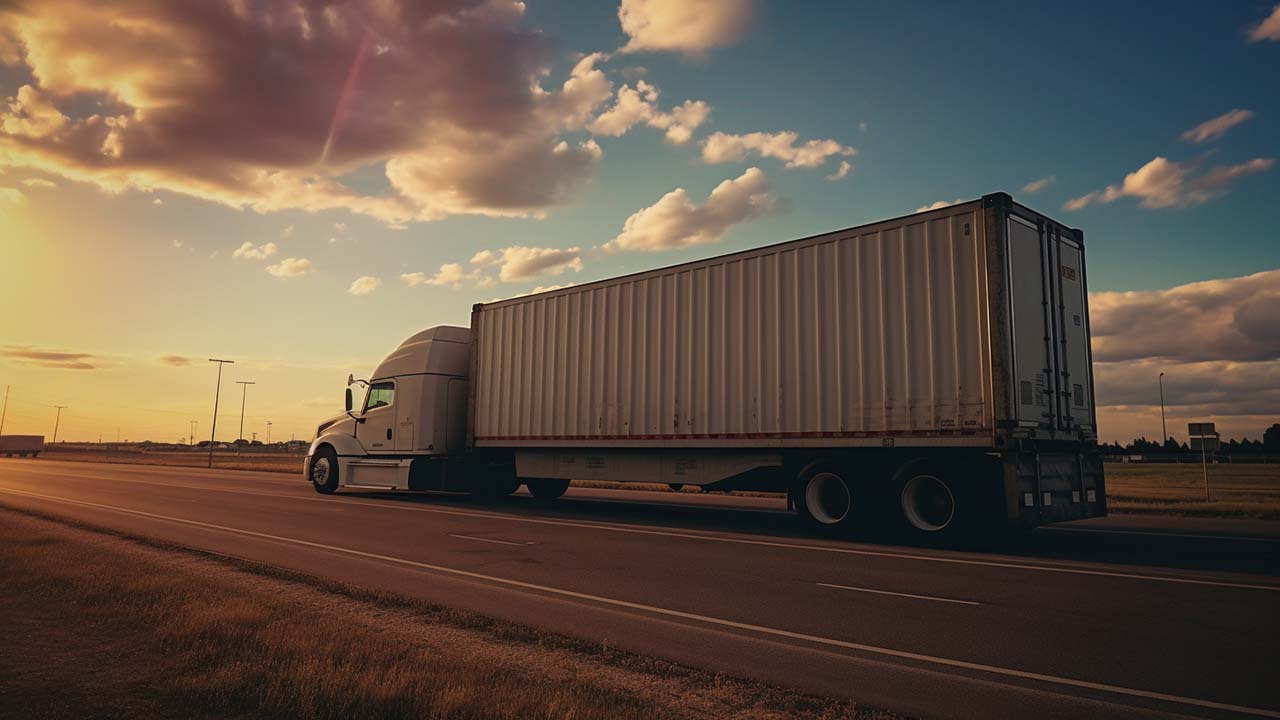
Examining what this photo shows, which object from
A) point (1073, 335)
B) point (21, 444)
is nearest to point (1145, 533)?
point (1073, 335)

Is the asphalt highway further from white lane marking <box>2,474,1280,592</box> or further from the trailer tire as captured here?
the trailer tire

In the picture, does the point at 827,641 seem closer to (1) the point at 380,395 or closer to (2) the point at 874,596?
(2) the point at 874,596

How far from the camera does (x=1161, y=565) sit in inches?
387

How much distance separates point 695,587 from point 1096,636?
3.82 metres

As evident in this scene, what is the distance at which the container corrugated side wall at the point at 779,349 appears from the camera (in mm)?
11672

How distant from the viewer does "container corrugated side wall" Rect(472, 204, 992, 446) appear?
1167 cm

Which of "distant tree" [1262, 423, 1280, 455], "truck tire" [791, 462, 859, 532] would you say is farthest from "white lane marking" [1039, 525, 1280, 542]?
"distant tree" [1262, 423, 1280, 455]

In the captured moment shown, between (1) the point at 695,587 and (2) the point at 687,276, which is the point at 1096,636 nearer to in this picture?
(1) the point at 695,587

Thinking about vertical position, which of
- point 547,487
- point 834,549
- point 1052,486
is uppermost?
point 1052,486

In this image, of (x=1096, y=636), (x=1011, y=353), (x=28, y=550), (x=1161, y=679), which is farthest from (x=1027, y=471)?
(x=28, y=550)

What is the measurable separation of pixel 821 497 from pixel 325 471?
15.5 meters

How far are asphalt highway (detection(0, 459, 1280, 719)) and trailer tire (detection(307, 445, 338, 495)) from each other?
6.39 m

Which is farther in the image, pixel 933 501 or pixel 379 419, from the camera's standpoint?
pixel 379 419

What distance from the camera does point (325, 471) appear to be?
2277 cm
